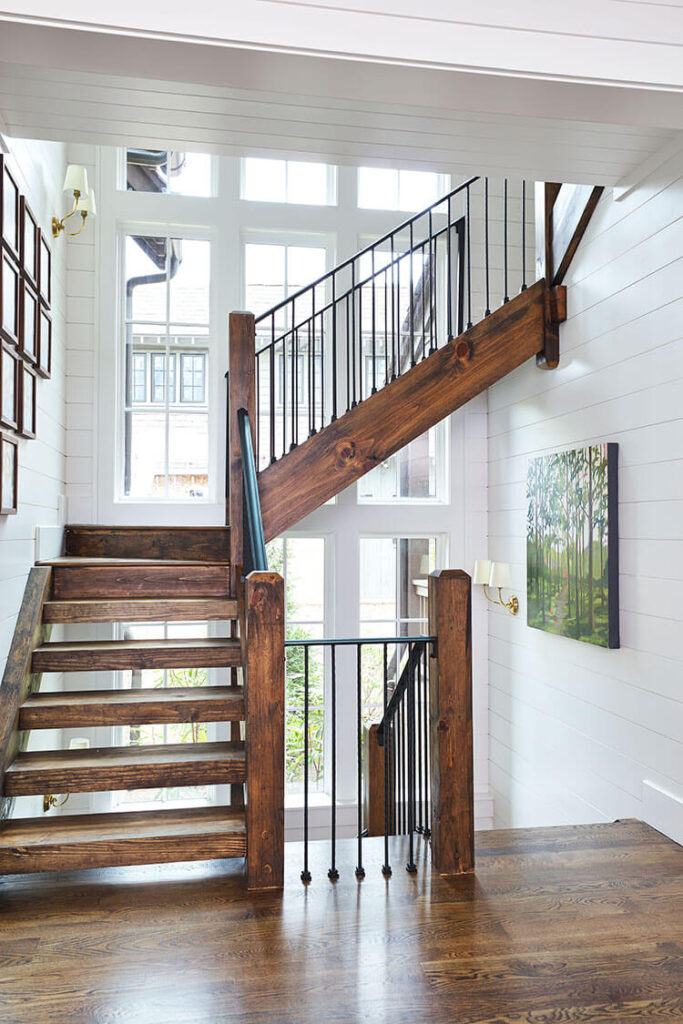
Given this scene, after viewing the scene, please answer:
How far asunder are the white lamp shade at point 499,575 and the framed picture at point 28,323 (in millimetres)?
3045

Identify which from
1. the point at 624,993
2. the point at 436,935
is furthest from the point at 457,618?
the point at 624,993

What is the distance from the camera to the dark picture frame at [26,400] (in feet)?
11.0

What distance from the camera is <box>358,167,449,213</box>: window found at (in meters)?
5.67

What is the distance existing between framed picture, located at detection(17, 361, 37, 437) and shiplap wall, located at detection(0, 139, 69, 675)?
0.09 metres

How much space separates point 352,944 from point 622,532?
7.59 ft

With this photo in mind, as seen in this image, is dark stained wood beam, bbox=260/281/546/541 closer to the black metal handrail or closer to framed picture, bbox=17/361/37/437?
the black metal handrail

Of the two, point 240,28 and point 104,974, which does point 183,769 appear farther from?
point 240,28

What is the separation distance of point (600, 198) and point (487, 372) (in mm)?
1061

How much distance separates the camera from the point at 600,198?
404 cm

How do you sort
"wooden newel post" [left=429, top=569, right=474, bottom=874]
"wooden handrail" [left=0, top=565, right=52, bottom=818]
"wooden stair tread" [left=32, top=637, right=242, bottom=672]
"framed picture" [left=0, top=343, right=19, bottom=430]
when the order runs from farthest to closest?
"wooden stair tread" [left=32, top=637, right=242, bottom=672] → "framed picture" [left=0, top=343, right=19, bottom=430] → "wooden handrail" [left=0, top=565, right=52, bottom=818] → "wooden newel post" [left=429, top=569, right=474, bottom=874]

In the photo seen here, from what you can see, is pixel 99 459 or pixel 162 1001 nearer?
pixel 162 1001

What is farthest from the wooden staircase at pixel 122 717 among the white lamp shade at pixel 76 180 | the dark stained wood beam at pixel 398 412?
the white lamp shade at pixel 76 180

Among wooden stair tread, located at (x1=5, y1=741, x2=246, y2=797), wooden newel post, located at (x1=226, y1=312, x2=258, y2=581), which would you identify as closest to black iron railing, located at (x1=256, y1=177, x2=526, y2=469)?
wooden newel post, located at (x1=226, y1=312, x2=258, y2=581)

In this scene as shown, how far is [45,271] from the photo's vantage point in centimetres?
403
